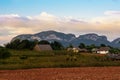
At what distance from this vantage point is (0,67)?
50.4 meters

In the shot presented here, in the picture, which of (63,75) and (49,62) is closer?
(63,75)

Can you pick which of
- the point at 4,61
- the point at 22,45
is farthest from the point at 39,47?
the point at 4,61

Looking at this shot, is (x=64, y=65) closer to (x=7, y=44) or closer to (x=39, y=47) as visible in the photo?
(x=7, y=44)

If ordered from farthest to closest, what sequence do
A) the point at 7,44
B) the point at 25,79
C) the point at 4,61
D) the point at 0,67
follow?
1. the point at 7,44
2. the point at 4,61
3. the point at 0,67
4. the point at 25,79

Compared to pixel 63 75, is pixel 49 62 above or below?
above

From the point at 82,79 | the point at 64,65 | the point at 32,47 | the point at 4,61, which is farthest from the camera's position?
the point at 32,47

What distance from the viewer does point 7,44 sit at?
125m

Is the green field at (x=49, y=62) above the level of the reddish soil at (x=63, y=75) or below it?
above

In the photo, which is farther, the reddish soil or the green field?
the green field

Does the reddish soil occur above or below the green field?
below

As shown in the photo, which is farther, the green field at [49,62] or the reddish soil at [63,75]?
the green field at [49,62]

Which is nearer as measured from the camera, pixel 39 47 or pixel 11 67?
pixel 11 67

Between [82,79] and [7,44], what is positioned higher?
[7,44]

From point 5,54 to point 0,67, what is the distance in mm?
6272
